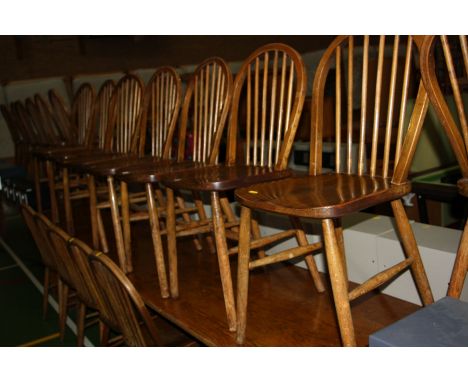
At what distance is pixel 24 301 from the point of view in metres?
2.54

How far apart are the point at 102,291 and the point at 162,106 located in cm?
92

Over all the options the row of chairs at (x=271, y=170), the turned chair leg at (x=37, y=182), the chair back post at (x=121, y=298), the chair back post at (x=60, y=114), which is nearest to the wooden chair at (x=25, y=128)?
the chair back post at (x=60, y=114)

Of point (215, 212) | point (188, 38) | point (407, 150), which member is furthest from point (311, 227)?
point (188, 38)

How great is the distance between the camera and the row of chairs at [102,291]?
115 cm

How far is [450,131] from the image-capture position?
→ 3.24ft

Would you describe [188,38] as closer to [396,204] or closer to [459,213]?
[459,213]

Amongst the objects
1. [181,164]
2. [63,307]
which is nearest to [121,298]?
[181,164]

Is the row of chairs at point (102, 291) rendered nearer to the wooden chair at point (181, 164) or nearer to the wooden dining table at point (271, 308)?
the wooden dining table at point (271, 308)

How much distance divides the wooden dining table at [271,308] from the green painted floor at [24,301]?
20.5 inches

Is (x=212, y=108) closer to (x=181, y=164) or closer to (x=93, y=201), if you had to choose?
(x=181, y=164)

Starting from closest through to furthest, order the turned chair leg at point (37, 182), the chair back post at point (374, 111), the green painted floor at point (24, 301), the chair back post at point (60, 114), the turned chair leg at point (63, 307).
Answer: the chair back post at point (374, 111) < the turned chair leg at point (63, 307) < the green painted floor at point (24, 301) < the turned chair leg at point (37, 182) < the chair back post at point (60, 114)

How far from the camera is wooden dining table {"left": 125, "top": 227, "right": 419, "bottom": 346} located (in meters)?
1.37

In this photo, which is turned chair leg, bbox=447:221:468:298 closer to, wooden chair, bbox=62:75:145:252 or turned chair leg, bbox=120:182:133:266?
turned chair leg, bbox=120:182:133:266
